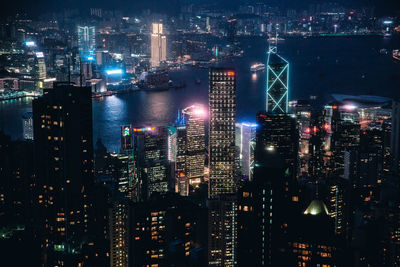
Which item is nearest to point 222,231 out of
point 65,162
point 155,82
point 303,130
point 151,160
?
point 65,162

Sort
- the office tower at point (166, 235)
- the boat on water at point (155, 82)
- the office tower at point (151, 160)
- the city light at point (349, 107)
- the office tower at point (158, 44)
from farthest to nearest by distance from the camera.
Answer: the office tower at point (158, 44) → the boat on water at point (155, 82) → the city light at point (349, 107) → the office tower at point (151, 160) → the office tower at point (166, 235)

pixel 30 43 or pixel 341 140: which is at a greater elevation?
pixel 30 43

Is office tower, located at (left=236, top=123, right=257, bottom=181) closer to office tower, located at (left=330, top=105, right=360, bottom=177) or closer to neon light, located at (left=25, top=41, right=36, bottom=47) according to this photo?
office tower, located at (left=330, top=105, right=360, bottom=177)

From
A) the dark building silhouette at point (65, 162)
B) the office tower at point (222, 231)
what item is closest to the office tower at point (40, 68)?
the dark building silhouette at point (65, 162)

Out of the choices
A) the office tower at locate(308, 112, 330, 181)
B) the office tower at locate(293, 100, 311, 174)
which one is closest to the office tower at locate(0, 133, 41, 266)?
the office tower at locate(308, 112, 330, 181)

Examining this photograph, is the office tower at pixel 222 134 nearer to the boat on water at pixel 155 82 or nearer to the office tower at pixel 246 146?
the office tower at pixel 246 146

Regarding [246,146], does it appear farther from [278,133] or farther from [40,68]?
[40,68]
